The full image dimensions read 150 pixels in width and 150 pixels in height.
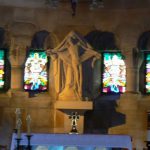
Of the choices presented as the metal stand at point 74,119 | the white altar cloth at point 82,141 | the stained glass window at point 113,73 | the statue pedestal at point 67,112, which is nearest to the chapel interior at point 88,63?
the statue pedestal at point 67,112

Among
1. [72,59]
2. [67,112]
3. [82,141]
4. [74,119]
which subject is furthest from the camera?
[67,112]

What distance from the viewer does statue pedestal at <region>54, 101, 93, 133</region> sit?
12.8m

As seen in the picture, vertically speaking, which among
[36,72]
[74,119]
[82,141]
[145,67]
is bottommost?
[82,141]

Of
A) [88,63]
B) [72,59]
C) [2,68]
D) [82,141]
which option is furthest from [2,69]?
[82,141]

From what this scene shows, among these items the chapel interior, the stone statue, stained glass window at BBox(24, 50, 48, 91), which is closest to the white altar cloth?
the stone statue

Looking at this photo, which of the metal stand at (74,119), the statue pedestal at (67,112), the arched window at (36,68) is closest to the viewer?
the metal stand at (74,119)

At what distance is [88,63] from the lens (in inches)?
515

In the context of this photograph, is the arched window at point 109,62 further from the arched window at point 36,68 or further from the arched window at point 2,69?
the arched window at point 2,69

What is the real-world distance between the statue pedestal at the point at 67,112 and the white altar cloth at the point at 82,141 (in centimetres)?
233

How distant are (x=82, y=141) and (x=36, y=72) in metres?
4.02

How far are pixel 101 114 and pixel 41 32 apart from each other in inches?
90.1

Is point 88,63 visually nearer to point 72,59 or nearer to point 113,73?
point 72,59

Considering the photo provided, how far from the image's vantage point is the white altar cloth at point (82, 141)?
403 inches

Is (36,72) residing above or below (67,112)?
above
